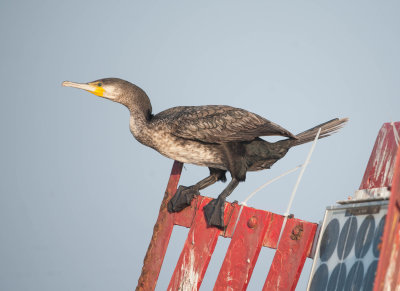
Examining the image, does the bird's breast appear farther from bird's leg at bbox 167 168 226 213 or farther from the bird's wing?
bird's leg at bbox 167 168 226 213

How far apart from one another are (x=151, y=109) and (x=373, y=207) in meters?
3.10

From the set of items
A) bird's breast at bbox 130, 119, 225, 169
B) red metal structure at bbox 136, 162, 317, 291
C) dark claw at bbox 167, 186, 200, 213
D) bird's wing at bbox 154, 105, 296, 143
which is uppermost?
bird's wing at bbox 154, 105, 296, 143

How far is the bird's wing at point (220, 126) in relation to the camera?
6047 millimetres

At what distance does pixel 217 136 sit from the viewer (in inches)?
239

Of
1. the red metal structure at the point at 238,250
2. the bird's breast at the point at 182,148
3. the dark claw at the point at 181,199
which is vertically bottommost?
the red metal structure at the point at 238,250

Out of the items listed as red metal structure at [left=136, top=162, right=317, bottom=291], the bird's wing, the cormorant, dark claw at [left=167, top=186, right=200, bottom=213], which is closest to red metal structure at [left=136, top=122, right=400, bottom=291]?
red metal structure at [left=136, top=162, right=317, bottom=291]

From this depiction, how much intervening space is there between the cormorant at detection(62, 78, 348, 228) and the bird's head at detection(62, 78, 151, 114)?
0.03m

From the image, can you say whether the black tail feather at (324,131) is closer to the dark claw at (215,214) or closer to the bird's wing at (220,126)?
the bird's wing at (220,126)

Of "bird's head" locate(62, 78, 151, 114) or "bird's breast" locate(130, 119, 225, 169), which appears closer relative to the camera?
"bird's breast" locate(130, 119, 225, 169)

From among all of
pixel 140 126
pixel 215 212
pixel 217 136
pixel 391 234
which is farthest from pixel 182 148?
pixel 391 234

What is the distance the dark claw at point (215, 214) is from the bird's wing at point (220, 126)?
107cm

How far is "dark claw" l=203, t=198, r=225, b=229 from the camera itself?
16.4 feet

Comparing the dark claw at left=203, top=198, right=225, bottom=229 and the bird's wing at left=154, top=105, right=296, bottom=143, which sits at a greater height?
the bird's wing at left=154, top=105, right=296, bottom=143

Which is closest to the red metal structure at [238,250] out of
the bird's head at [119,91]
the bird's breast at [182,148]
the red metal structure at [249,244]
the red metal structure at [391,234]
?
the red metal structure at [249,244]
